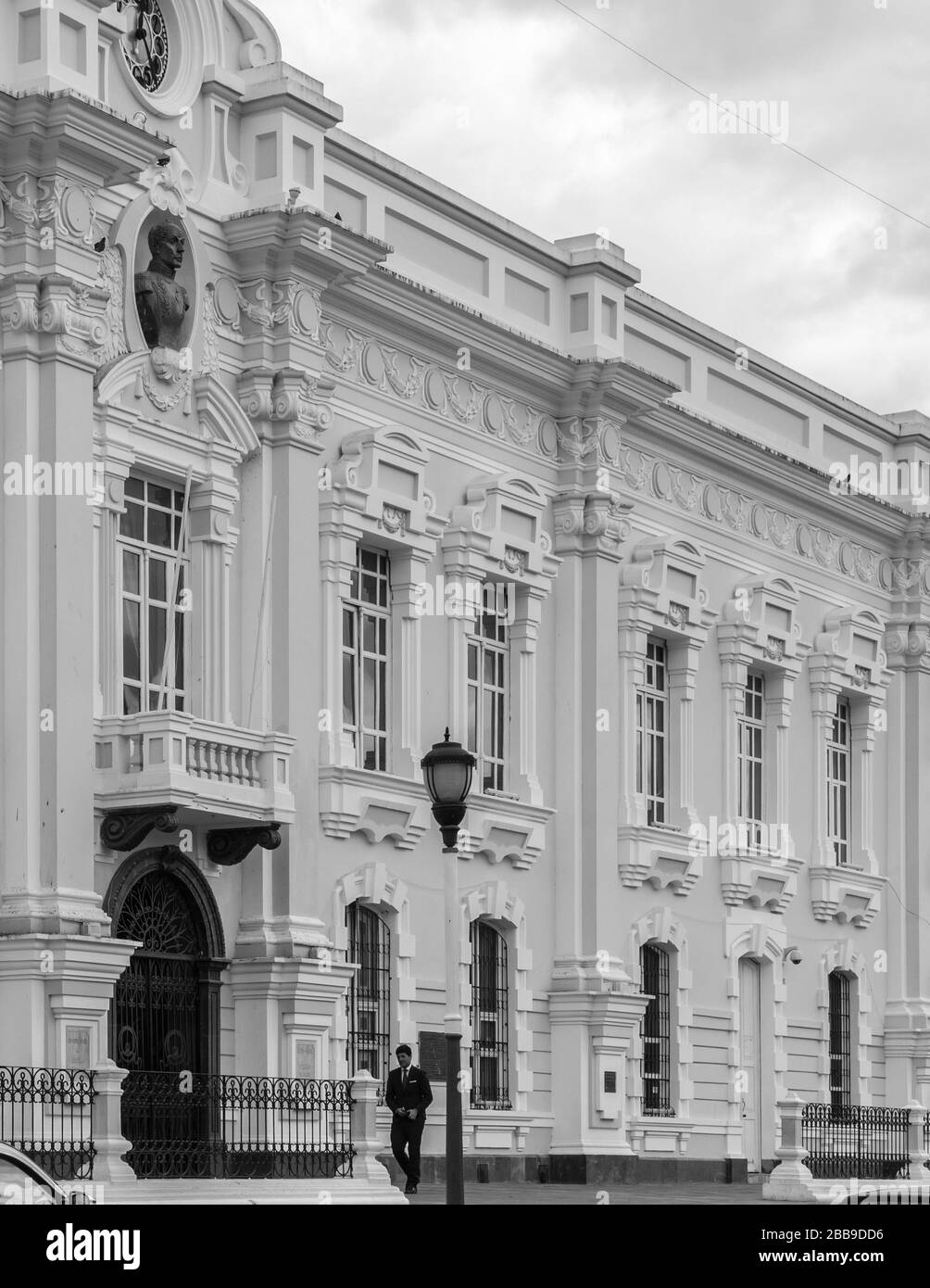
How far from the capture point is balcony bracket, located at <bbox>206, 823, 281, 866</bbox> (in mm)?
23969

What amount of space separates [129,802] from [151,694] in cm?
185

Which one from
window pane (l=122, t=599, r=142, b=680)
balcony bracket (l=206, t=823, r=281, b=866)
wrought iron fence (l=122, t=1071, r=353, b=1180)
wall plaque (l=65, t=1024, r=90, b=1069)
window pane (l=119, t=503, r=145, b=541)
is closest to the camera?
wall plaque (l=65, t=1024, r=90, b=1069)

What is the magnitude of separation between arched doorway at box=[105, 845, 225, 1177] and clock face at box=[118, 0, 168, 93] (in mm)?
7783

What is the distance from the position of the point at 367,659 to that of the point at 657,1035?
7449mm

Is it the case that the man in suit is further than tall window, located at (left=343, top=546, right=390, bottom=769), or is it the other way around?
tall window, located at (left=343, top=546, right=390, bottom=769)

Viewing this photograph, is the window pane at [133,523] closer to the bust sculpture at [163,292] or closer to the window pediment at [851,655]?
the bust sculpture at [163,292]

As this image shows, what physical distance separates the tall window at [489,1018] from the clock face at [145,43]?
1030 cm

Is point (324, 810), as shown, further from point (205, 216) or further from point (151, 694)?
point (205, 216)

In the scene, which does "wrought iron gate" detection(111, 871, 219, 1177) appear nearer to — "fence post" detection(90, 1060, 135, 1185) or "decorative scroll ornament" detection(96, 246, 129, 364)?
"fence post" detection(90, 1060, 135, 1185)

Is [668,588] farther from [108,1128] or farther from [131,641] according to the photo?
[108,1128]

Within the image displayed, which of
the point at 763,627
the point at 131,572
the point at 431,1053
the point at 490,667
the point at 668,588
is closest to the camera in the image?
the point at 131,572

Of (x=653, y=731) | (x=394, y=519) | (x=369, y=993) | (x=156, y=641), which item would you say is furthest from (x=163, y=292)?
(x=653, y=731)

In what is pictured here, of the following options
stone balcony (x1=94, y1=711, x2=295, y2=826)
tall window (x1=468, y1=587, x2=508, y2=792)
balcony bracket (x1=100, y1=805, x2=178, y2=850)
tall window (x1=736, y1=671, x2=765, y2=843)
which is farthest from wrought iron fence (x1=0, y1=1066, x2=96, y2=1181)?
tall window (x1=736, y1=671, x2=765, y2=843)

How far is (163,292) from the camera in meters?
24.0
